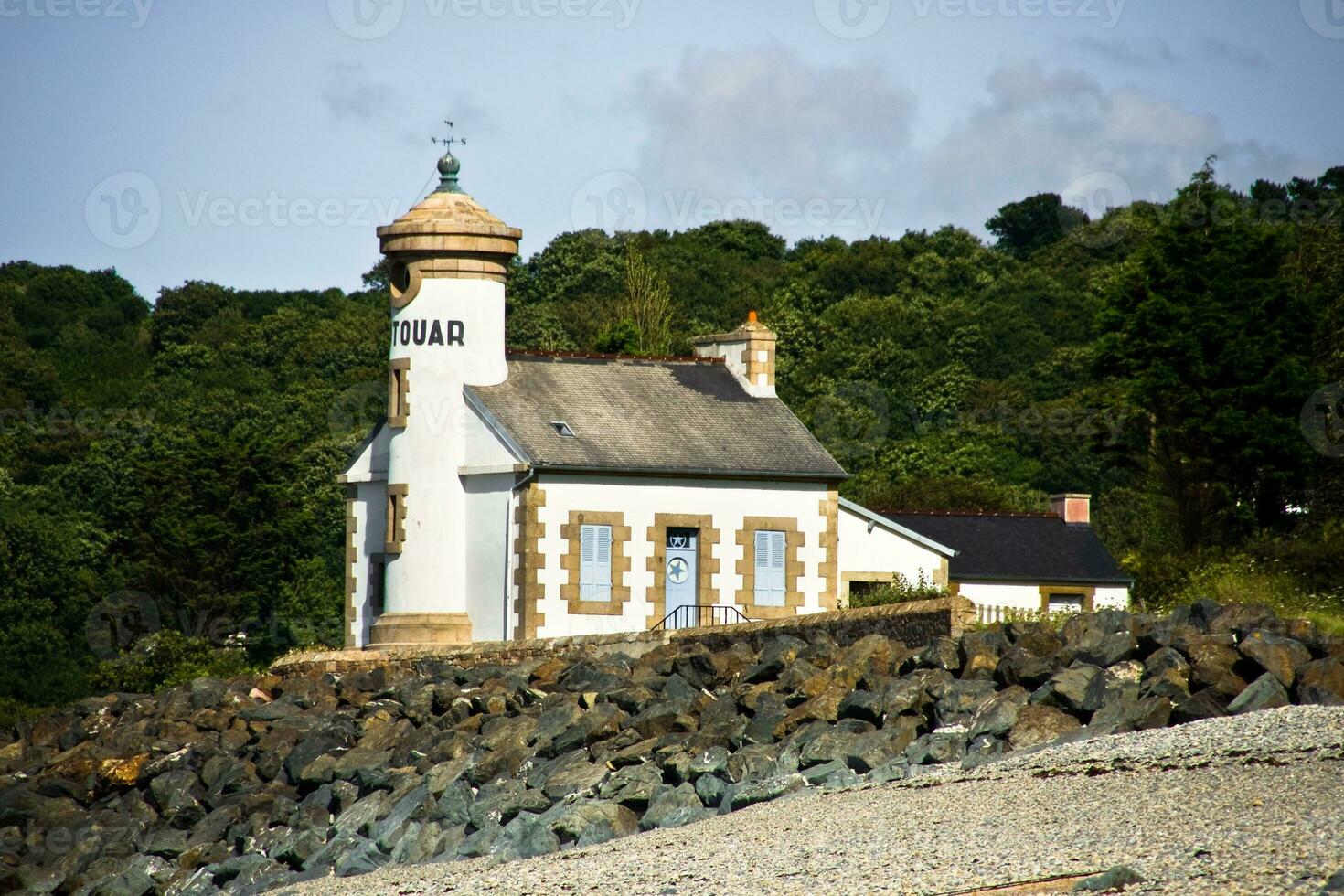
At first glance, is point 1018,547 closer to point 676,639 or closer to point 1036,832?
point 676,639

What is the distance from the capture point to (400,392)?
31.0 meters

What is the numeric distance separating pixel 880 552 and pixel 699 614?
4.80 meters

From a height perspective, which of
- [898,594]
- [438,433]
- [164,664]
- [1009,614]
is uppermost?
[438,433]

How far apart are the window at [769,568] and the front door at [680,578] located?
1082 mm

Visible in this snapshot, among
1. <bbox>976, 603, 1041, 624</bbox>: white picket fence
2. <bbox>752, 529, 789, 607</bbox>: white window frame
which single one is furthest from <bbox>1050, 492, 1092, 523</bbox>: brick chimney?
<bbox>976, 603, 1041, 624</bbox>: white picket fence

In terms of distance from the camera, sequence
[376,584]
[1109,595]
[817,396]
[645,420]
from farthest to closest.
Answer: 1. [817,396]
2. [1109,595]
3. [376,584]
4. [645,420]

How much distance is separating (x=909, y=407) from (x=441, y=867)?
50016mm

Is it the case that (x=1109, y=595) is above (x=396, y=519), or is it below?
below

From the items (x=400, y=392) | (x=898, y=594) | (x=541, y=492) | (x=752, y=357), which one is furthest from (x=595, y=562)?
(x=898, y=594)

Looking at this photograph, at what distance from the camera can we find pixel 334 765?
2147 centimetres

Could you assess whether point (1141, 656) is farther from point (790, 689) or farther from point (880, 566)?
point (880, 566)

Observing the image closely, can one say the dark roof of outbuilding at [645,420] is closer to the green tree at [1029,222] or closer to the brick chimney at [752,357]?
the brick chimney at [752,357]

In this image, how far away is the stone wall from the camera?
2102 cm

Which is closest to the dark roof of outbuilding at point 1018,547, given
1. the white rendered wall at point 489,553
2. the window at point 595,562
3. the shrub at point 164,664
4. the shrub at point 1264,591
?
the shrub at point 1264,591
